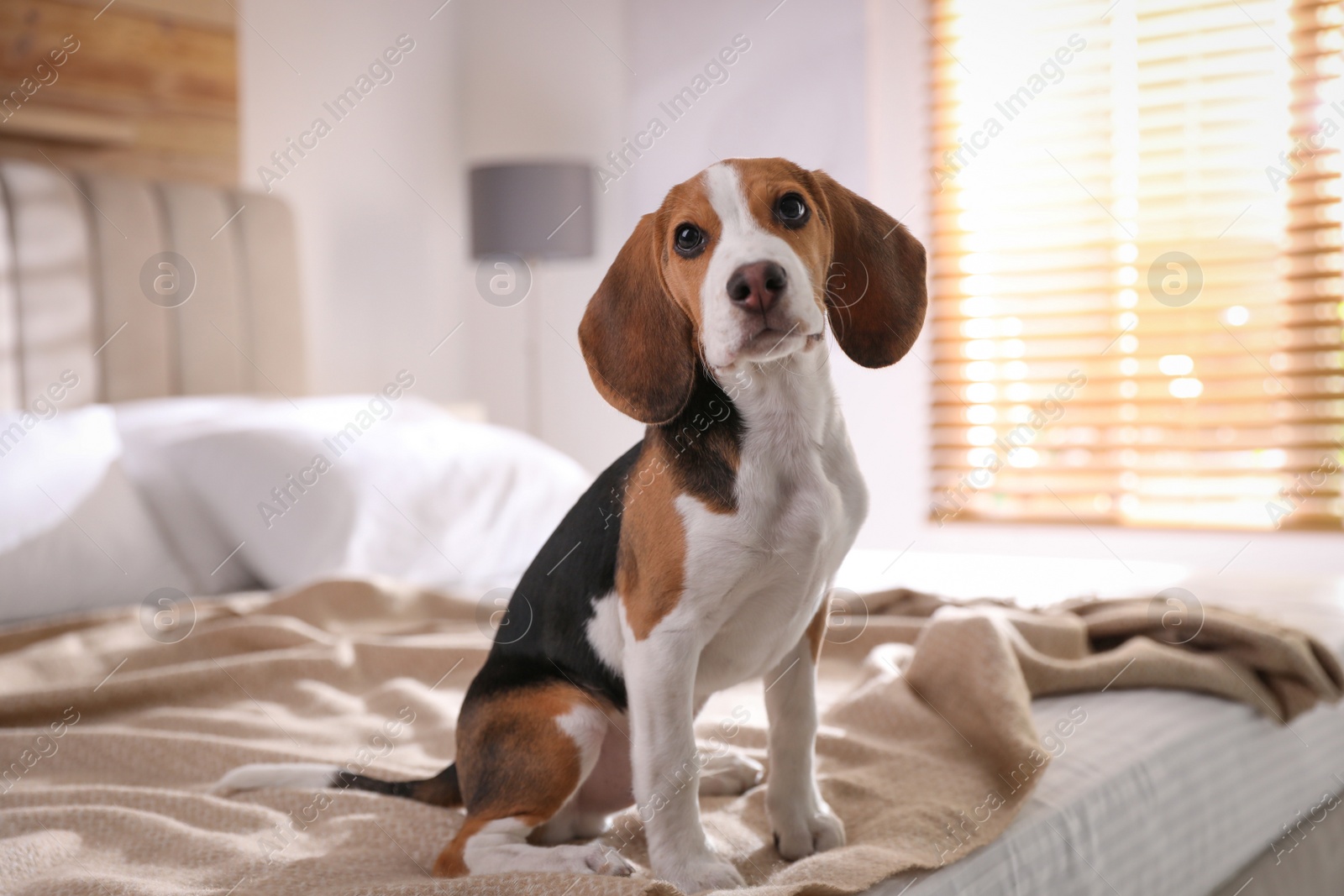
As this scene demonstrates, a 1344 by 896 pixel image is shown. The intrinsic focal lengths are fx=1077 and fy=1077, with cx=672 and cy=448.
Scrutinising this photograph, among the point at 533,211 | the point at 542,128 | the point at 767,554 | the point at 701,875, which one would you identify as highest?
the point at 542,128

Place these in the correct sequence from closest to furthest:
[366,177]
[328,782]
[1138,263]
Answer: [328,782] < [1138,263] < [366,177]

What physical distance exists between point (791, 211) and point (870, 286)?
0.35 feet

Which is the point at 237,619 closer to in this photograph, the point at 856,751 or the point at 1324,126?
the point at 856,751

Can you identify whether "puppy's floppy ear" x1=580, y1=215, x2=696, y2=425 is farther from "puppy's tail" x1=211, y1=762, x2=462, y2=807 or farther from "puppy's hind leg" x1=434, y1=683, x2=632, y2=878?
"puppy's tail" x1=211, y1=762, x2=462, y2=807

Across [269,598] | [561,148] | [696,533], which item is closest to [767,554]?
[696,533]

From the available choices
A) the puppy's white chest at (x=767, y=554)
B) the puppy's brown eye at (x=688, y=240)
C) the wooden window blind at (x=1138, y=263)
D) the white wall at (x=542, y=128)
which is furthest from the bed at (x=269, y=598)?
the wooden window blind at (x=1138, y=263)

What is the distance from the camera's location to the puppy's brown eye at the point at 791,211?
0.91 m

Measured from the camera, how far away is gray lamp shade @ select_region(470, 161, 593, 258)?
3.84 meters

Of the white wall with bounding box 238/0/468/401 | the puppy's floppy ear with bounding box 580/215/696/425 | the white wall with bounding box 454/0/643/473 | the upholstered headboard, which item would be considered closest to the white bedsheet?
the puppy's floppy ear with bounding box 580/215/696/425

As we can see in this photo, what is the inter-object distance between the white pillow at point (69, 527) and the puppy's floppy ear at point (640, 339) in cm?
165

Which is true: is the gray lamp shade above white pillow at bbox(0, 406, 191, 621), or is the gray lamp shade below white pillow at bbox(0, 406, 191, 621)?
above

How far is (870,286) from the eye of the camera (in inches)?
37.9

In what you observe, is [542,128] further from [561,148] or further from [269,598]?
[269,598]

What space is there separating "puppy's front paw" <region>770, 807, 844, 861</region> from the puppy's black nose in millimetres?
491
